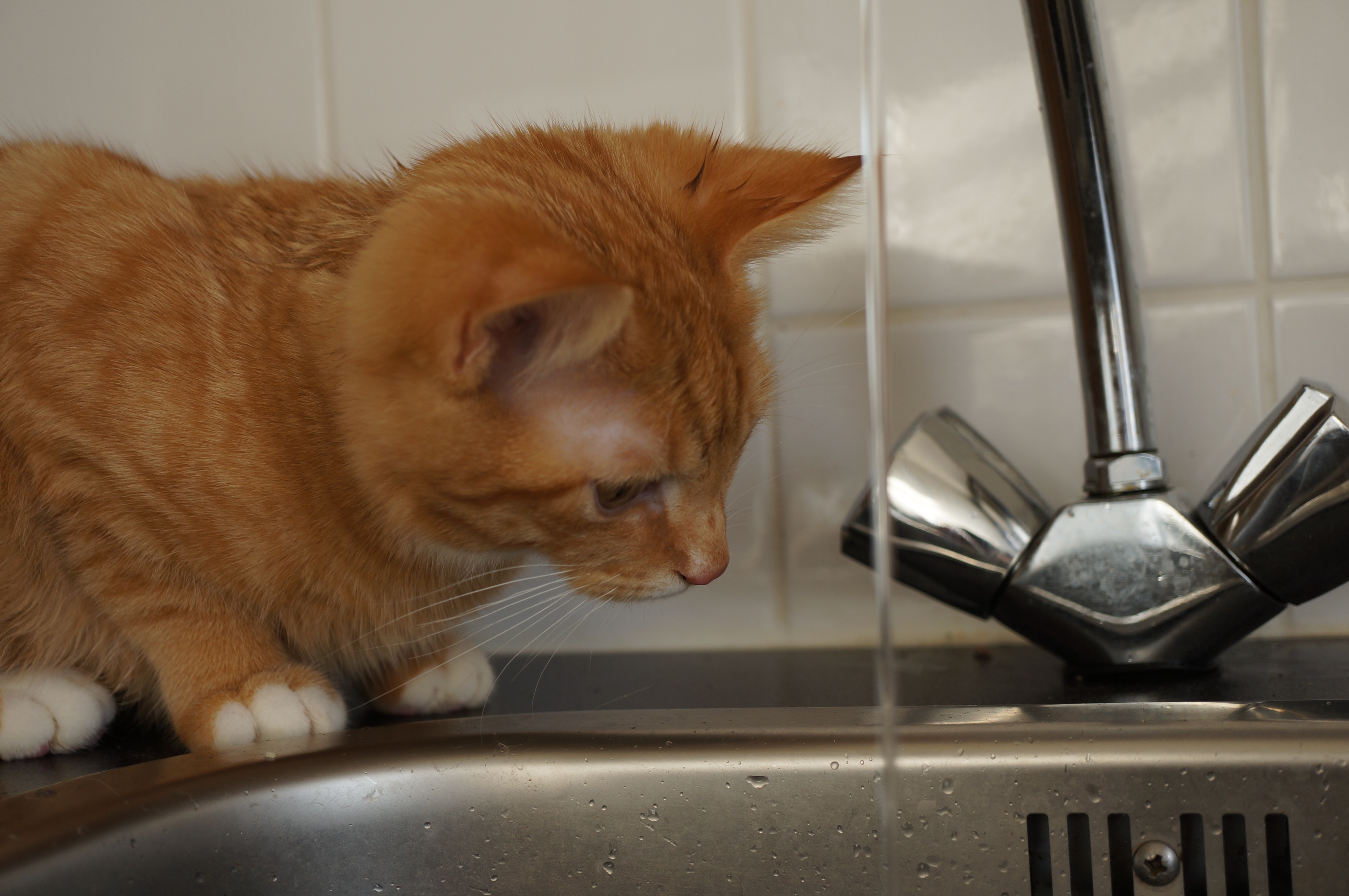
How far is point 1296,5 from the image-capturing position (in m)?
0.84

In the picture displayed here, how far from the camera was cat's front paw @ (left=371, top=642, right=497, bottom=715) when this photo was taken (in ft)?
2.54

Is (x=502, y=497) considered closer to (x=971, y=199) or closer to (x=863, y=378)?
(x=863, y=378)

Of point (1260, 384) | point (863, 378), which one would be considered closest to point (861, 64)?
point (863, 378)

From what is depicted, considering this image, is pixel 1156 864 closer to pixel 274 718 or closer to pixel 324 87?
pixel 274 718

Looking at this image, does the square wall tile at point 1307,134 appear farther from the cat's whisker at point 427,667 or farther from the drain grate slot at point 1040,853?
the cat's whisker at point 427,667

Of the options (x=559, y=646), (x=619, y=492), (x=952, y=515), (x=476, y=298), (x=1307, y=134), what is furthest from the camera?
(x=559, y=646)

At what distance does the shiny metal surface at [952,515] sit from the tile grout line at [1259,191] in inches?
10.9

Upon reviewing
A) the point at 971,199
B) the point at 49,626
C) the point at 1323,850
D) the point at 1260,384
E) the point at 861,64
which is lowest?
the point at 1323,850

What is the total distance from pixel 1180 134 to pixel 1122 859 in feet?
2.11

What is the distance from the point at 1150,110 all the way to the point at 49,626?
100 cm

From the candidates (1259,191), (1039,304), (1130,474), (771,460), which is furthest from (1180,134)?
(771,460)

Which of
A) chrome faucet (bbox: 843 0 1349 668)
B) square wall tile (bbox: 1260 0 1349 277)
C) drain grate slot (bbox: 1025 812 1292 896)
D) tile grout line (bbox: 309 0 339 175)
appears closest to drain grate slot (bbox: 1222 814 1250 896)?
drain grate slot (bbox: 1025 812 1292 896)

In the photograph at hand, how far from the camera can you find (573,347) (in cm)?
52

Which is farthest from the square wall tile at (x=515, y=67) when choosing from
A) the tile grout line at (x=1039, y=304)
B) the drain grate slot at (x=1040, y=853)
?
the drain grate slot at (x=1040, y=853)
